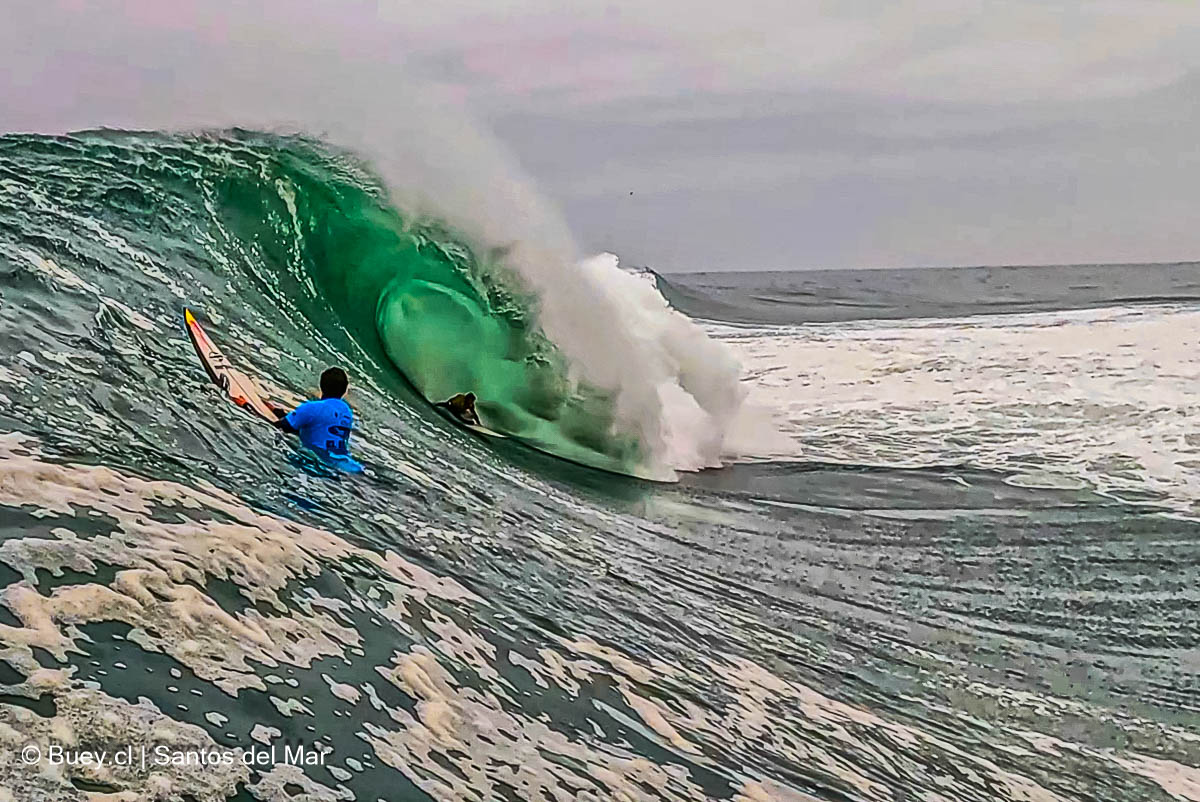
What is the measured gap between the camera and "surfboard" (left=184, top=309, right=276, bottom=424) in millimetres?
6406

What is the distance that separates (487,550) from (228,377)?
196 centimetres

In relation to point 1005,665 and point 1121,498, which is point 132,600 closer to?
point 1005,665

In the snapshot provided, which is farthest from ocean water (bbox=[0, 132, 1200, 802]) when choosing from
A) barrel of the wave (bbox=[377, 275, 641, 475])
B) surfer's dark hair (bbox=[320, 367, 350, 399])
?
surfer's dark hair (bbox=[320, 367, 350, 399])

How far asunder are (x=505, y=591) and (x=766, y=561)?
2.67 meters

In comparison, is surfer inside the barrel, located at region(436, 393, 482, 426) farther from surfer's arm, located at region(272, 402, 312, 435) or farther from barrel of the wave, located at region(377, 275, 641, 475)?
surfer's arm, located at region(272, 402, 312, 435)

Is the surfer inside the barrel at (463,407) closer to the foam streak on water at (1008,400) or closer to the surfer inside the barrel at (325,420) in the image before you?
the surfer inside the barrel at (325,420)

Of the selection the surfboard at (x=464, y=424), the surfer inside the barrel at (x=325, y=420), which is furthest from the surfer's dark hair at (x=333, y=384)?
the surfboard at (x=464, y=424)

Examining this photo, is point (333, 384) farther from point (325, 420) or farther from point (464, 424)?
point (464, 424)

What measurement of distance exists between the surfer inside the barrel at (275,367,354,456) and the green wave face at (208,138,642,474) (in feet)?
9.94

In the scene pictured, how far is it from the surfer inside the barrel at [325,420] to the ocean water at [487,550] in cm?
12

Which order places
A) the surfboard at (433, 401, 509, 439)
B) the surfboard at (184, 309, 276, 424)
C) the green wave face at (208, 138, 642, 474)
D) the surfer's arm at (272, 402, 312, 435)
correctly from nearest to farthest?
1. the surfer's arm at (272, 402, 312, 435)
2. the surfboard at (184, 309, 276, 424)
3. the surfboard at (433, 401, 509, 439)
4. the green wave face at (208, 138, 642, 474)

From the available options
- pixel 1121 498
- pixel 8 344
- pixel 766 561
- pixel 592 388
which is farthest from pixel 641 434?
pixel 8 344

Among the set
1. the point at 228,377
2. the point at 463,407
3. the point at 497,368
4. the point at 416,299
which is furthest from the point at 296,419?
the point at 416,299

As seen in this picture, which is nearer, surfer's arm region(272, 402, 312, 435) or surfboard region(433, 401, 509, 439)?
surfer's arm region(272, 402, 312, 435)
